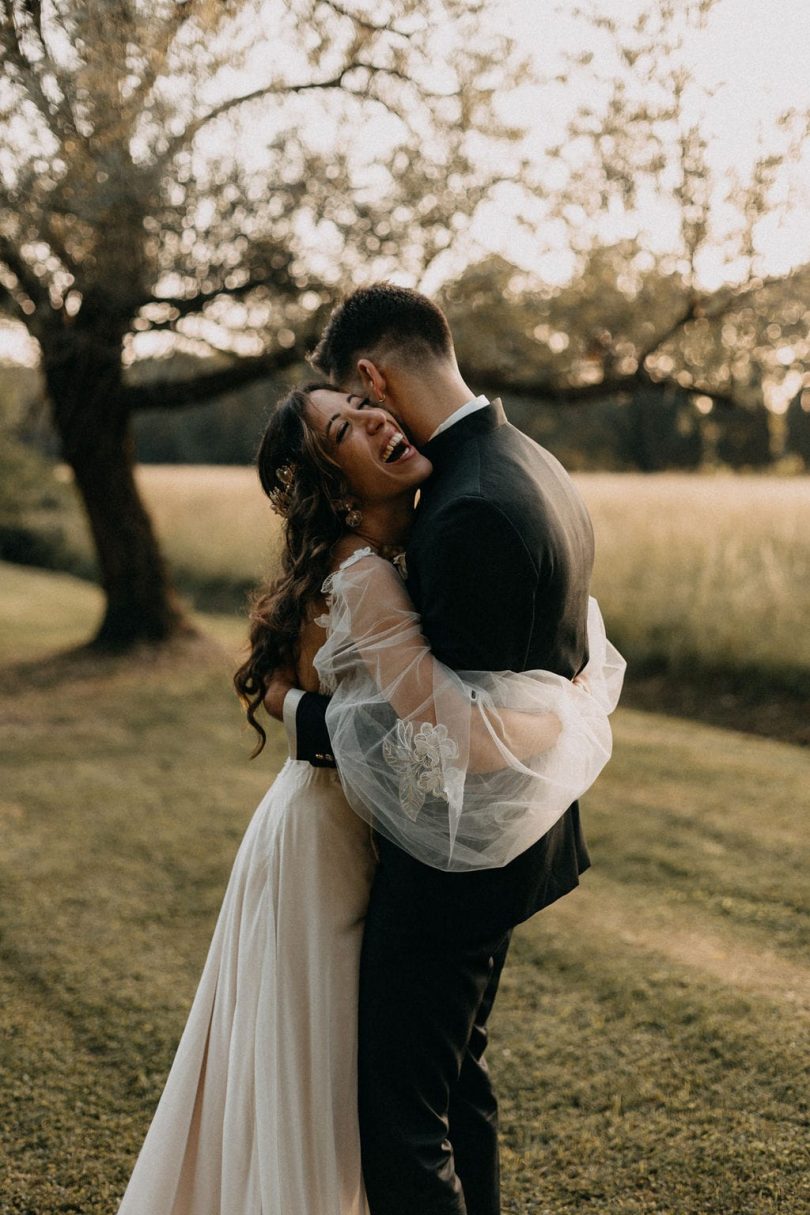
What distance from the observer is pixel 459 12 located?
6.40 meters

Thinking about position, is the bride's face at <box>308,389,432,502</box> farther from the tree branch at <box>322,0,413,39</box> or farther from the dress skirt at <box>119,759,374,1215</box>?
the tree branch at <box>322,0,413,39</box>

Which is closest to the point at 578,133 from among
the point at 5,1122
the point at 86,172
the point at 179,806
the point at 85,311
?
the point at 86,172

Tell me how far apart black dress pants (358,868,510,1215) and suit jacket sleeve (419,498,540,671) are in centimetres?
54

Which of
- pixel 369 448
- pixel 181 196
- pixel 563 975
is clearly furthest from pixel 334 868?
pixel 181 196

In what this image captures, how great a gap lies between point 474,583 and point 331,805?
643 mm

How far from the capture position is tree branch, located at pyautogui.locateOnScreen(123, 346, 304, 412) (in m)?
8.94

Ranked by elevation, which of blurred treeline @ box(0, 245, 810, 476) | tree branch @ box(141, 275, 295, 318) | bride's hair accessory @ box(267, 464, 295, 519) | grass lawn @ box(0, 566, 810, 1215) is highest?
tree branch @ box(141, 275, 295, 318)

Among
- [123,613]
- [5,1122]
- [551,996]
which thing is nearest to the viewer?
[5,1122]

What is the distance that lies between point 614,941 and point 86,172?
497 cm

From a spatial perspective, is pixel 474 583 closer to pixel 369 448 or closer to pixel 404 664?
pixel 404 664

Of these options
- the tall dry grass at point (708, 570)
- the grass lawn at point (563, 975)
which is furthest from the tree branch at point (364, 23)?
the grass lawn at point (563, 975)

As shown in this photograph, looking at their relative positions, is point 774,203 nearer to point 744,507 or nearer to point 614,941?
point 744,507

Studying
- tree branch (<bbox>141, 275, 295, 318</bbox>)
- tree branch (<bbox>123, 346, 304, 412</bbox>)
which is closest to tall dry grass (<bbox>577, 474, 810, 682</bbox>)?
tree branch (<bbox>123, 346, 304, 412</bbox>)

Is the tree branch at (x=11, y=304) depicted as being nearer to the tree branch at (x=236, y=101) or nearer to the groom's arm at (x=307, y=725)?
the tree branch at (x=236, y=101)
